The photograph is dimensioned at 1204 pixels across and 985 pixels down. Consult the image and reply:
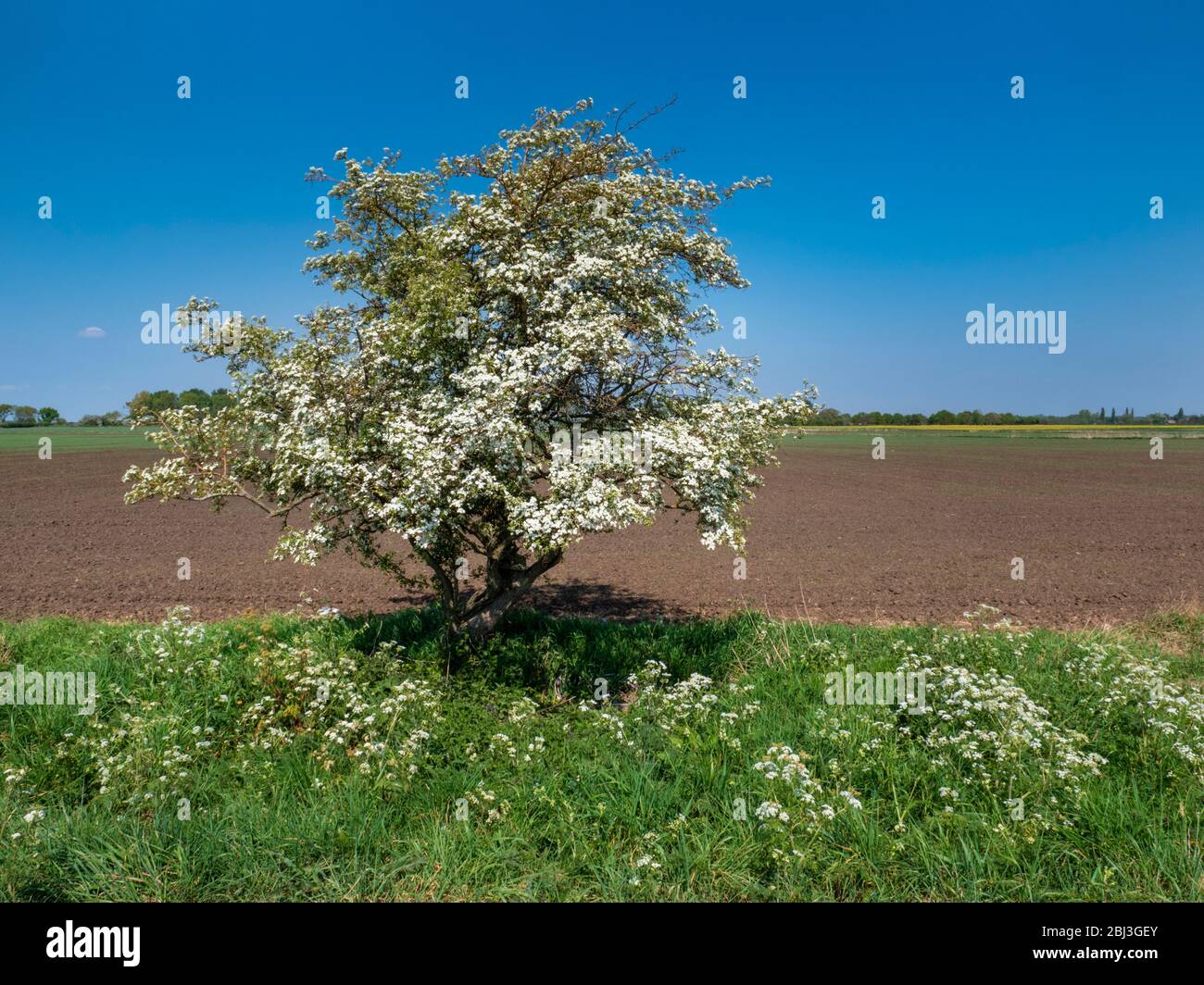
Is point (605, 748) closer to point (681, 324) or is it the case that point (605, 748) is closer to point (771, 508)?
point (681, 324)

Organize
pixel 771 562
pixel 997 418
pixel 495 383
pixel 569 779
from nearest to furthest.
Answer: pixel 569 779 → pixel 495 383 → pixel 771 562 → pixel 997 418

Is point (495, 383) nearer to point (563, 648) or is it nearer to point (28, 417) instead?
point (563, 648)

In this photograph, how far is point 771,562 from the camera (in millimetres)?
20984

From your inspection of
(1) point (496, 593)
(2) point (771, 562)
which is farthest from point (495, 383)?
(2) point (771, 562)

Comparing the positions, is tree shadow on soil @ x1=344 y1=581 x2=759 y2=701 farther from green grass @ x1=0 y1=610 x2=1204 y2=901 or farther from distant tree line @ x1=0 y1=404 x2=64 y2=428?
distant tree line @ x1=0 y1=404 x2=64 y2=428

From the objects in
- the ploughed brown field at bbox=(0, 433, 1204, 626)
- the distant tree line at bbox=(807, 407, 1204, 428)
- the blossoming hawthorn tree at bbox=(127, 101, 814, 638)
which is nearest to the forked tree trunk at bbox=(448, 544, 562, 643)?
the blossoming hawthorn tree at bbox=(127, 101, 814, 638)

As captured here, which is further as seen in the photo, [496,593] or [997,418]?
[997,418]

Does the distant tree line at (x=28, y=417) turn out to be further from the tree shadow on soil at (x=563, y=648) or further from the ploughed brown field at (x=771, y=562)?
the tree shadow on soil at (x=563, y=648)

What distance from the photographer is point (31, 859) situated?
504 centimetres

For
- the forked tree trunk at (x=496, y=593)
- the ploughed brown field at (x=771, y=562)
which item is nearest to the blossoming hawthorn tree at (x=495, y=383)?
the forked tree trunk at (x=496, y=593)

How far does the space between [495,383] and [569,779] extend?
4527 millimetres

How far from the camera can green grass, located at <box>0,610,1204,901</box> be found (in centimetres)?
503

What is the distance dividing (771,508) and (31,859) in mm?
32692

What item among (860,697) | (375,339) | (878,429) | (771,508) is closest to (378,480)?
(375,339)
